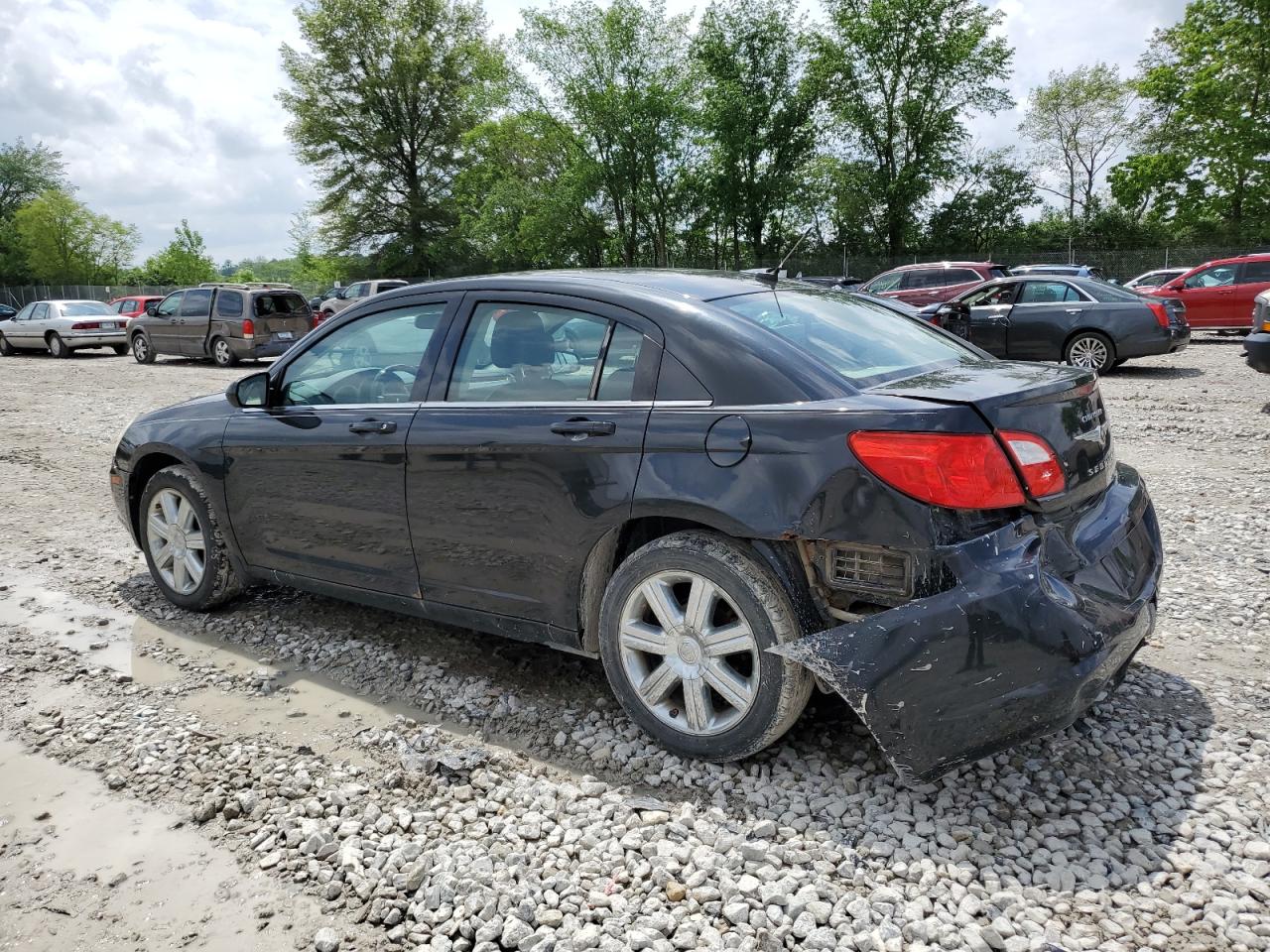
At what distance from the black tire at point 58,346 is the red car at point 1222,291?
26.4m

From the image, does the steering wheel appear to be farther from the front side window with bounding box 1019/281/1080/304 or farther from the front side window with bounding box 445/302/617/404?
the front side window with bounding box 1019/281/1080/304

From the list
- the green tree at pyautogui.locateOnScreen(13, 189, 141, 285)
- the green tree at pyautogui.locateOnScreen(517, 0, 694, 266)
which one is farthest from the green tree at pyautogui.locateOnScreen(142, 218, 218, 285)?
the green tree at pyautogui.locateOnScreen(517, 0, 694, 266)

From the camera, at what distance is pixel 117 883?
2506 mm

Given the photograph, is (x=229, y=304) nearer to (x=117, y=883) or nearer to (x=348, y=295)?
(x=348, y=295)

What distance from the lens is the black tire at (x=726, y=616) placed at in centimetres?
269

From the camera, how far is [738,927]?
2227mm

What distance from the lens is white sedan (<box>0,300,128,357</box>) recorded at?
23.8 metres

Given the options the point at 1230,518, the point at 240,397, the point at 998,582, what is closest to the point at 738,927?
the point at 998,582

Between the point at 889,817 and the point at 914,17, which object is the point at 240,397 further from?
the point at 914,17

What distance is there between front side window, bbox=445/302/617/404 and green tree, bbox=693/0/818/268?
3902cm

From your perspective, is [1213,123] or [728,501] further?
[1213,123]

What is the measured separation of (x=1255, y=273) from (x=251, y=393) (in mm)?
20581

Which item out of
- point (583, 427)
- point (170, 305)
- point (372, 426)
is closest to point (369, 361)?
point (372, 426)

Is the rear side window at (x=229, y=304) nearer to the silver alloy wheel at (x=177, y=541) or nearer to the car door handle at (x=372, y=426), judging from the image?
the silver alloy wheel at (x=177, y=541)
